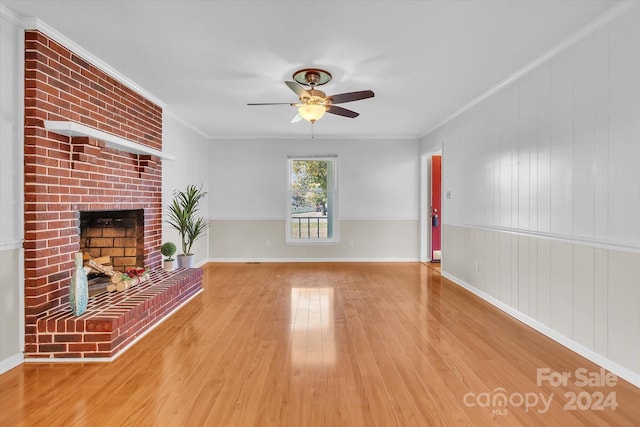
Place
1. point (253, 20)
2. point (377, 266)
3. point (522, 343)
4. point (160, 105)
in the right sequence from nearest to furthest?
point (253, 20) → point (522, 343) → point (160, 105) → point (377, 266)

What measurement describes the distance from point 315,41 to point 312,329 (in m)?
2.49

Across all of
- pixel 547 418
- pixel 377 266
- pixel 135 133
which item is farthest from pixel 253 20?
pixel 377 266

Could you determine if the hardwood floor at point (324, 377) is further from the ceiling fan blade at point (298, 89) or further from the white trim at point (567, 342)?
the ceiling fan blade at point (298, 89)

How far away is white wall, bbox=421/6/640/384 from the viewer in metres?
2.14

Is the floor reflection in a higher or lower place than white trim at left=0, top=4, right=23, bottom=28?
lower

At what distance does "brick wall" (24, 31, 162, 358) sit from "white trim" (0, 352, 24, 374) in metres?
0.07

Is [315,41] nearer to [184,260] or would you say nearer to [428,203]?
[184,260]

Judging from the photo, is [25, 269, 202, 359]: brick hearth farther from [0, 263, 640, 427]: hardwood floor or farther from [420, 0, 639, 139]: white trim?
[420, 0, 639, 139]: white trim

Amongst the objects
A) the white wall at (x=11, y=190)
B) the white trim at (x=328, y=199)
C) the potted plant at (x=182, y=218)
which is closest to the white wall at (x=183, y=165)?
the potted plant at (x=182, y=218)

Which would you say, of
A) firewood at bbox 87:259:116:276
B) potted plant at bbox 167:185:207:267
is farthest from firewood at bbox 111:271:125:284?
potted plant at bbox 167:185:207:267

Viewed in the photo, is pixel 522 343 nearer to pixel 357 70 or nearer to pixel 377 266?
pixel 357 70

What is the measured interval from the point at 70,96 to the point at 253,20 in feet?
5.64

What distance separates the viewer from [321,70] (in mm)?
3152

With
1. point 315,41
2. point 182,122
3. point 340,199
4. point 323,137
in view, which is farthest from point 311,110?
point 340,199
